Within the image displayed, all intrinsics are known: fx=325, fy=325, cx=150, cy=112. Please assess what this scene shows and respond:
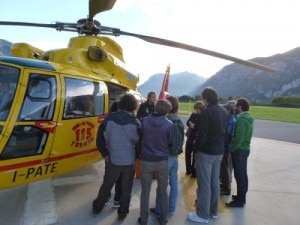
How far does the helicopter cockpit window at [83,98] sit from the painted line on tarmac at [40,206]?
1475 mm

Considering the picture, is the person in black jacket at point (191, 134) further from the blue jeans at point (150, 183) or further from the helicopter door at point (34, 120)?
the helicopter door at point (34, 120)

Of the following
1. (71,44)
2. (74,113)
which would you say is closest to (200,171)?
(74,113)

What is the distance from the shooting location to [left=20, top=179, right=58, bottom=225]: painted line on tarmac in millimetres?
4641

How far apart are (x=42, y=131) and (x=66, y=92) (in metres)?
0.76

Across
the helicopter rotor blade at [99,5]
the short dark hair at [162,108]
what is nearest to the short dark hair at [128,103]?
the short dark hair at [162,108]

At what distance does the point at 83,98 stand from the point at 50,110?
0.84 meters

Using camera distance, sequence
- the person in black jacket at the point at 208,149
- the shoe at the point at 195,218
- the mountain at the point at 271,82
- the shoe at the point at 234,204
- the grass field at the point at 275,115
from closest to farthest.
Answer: the person in black jacket at the point at 208,149
the shoe at the point at 195,218
the shoe at the point at 234,204
the grass field at the point at 275,115
the mountain at the point at 271,82

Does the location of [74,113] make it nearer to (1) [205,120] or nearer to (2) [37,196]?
(2) [37,196]

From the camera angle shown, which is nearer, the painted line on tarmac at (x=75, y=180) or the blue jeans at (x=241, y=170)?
the blue jeans at (x=241, y=170)

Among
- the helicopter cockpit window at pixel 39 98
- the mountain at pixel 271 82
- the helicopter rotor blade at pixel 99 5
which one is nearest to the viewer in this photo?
the helicopter cockpit window at pixel 39 98

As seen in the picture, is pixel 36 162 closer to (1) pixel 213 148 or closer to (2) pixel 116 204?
(2) pixel 116 204

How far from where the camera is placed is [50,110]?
4688 millimetres

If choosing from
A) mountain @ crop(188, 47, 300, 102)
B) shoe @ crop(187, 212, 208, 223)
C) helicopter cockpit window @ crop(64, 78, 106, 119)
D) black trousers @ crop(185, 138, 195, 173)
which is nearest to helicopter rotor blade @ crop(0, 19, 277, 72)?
helicopter cockpit window @ crop(64, 78, 106, 119)

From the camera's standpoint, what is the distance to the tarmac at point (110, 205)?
4809mm
